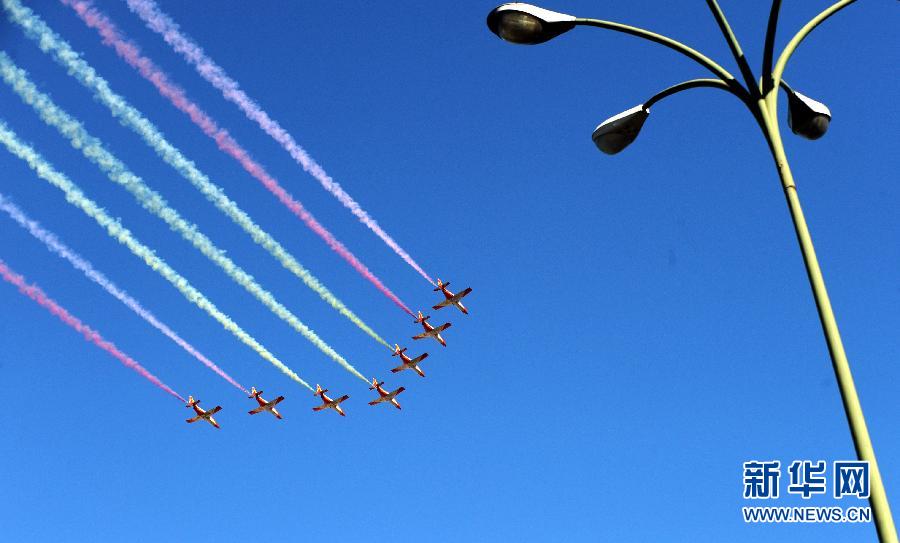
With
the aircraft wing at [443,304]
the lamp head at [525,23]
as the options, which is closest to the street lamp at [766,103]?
the lamp head at [525,23]

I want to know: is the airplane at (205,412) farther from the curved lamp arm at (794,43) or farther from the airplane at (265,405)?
the curved lamp arm at (794,43)

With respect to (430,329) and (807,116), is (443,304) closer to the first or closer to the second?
(430,329)

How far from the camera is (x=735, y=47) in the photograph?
8648mm

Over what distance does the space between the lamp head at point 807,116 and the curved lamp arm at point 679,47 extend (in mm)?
1188

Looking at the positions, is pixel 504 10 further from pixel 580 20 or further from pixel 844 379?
pixel 844 379

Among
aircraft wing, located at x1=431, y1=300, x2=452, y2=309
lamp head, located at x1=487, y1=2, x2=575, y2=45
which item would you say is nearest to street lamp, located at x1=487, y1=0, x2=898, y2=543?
lamp head, located at x1=487, y1=2, x2=575, y2=45

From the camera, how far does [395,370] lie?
69438 mm

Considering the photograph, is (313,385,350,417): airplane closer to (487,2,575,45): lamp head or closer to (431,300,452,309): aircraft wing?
(431,300,452,309): aircraft wing

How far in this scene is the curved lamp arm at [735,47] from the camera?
8430 mm

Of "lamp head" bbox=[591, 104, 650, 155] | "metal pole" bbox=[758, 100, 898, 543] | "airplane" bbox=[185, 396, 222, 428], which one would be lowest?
"metal pole" bbox=[758, 100, 898, 543]

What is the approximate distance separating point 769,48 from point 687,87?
2.98 feet

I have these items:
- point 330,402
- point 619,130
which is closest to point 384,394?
point 330,402

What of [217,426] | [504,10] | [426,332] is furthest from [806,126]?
[217,426]

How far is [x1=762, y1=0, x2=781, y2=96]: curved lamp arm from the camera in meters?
8.43
